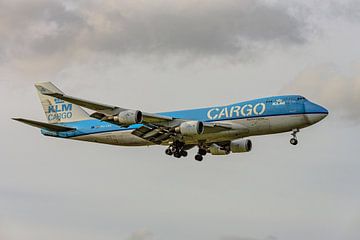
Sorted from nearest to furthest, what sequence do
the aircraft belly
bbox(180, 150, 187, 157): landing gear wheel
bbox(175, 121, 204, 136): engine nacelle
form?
bbox(175, 121, 204, 136): engine nacelle, bbox(180, 150, 187, 157): landing gear wheel, the aircraft belly

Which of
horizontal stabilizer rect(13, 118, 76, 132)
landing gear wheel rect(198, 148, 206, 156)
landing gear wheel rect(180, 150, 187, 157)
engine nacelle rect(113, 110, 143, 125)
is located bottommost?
landing gear wheel rect(180, 150, 187, 157)

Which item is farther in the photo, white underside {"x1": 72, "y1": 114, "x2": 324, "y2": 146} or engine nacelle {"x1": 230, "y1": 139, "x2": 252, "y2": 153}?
engine nacelle {"x1": 230, "y1": 139, "x2": 252, "y2": 153}

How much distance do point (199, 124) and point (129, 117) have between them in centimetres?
611

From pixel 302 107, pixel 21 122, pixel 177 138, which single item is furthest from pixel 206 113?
pixel 21 122

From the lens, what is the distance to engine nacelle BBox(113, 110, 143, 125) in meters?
71.6

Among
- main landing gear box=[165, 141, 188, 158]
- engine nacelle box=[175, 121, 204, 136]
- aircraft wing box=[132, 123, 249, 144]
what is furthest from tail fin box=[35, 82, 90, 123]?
engine nacelle box=[175, 121, 204, 136]

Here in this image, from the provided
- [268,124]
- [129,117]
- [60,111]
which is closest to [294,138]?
[268,124]

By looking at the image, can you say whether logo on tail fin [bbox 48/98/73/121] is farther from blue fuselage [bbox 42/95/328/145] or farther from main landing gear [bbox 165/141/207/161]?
blue fuselage [bbox 42/95/328/145]

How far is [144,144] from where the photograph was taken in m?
78.7

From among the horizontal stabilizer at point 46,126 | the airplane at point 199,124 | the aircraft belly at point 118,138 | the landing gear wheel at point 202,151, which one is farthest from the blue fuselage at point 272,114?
the horizontal stabilizer at point 46,126

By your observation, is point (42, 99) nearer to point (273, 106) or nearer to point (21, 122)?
point (21, 122)

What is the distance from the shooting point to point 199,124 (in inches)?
2852

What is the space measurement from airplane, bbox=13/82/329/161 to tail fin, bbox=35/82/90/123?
100 inches

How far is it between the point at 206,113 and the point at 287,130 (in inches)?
307
